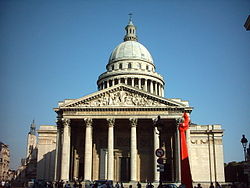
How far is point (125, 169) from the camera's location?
48.2 m

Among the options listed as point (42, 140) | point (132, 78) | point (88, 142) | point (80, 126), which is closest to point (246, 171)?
point (88, 142)

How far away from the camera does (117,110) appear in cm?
4428

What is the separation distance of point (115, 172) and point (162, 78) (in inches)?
1263

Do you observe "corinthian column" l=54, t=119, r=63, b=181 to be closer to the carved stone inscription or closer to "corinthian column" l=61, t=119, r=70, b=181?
"corinthian column" l=61, t=119, r=70, b=181

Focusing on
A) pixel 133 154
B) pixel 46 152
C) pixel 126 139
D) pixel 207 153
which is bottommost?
pixel 133 154

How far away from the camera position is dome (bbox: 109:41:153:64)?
7406cm

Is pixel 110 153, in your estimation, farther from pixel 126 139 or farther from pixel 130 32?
pixel 130 32

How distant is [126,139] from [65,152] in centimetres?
1083

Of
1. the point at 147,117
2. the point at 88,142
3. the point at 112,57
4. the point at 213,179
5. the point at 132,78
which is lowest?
the point at 213,179

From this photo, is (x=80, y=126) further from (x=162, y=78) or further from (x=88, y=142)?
(x=162, y=78)

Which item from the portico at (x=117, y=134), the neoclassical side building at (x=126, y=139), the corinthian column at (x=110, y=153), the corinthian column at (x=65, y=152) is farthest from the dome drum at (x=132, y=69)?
the corinthian column at (x=65, y=152)

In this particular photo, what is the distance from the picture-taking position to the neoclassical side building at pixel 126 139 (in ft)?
144

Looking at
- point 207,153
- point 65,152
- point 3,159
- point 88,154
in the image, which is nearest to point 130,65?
point 207,153

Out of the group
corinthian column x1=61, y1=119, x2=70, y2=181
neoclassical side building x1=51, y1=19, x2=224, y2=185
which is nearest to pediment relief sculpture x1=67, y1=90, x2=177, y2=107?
neoclassical side building x1=51, y1=19, x2=224, y2=185
